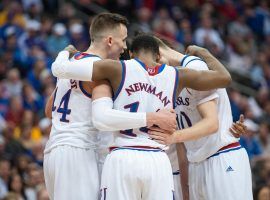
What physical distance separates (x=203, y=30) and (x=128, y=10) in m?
2.09

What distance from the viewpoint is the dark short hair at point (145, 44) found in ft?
23.0

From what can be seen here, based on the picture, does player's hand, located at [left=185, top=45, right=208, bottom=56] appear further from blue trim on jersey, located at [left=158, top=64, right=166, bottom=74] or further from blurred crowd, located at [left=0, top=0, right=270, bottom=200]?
blurred crowd, located at [left=0, top=0, right=270, bottom=200]

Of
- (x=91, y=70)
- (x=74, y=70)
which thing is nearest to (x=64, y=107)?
(x=74, y=70)

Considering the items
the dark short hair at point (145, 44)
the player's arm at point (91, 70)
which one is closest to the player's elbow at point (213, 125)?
the dark short hair at point (145, 44)

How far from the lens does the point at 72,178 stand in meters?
6.96

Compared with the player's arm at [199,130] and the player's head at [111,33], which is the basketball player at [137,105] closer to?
the player's arm at [199,130]

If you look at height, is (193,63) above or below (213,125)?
above

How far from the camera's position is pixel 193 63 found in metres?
7.43

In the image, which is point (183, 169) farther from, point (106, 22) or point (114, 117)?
point (106, 22)

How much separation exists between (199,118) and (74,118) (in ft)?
4.63

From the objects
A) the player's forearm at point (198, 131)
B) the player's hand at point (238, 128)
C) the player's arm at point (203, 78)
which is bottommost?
the player's forearm at point (198, 131)

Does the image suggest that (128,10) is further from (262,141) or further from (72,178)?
(72,178)

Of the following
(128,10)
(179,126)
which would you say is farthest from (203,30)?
(179,126)

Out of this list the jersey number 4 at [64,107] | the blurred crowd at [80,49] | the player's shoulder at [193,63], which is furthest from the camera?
the blurred crowd at [80,49]
